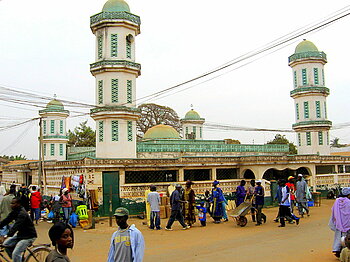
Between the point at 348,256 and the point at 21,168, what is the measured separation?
2519 cm

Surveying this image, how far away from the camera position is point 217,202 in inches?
527

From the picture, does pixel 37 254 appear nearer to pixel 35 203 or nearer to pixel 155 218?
pixel 155 218

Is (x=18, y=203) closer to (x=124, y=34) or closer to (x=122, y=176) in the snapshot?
(x=122, y=176)

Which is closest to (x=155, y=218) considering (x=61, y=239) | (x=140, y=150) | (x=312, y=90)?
(x=61, y=239)

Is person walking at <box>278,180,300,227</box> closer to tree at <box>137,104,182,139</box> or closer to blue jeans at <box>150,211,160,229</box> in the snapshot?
blue jeans at <box>150,211,160,229</box>

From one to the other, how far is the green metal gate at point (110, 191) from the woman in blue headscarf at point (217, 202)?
4156 millimetres

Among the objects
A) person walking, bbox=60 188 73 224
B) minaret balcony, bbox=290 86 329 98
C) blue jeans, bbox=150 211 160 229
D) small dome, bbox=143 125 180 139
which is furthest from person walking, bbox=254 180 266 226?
small dome, bbox=143 125 180 139

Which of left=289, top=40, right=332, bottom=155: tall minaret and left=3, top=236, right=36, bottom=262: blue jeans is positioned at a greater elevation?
left=289, top=40, right=332, bottom=155: tall minaret

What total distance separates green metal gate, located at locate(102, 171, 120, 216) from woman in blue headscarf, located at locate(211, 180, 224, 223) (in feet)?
13.6

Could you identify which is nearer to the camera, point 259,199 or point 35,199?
point 259,199

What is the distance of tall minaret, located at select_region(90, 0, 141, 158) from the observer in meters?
18.8

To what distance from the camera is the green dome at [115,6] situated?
1962 cm

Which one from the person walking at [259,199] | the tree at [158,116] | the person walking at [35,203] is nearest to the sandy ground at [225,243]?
the person walking at [259,199]

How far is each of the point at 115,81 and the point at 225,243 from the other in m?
11.8
